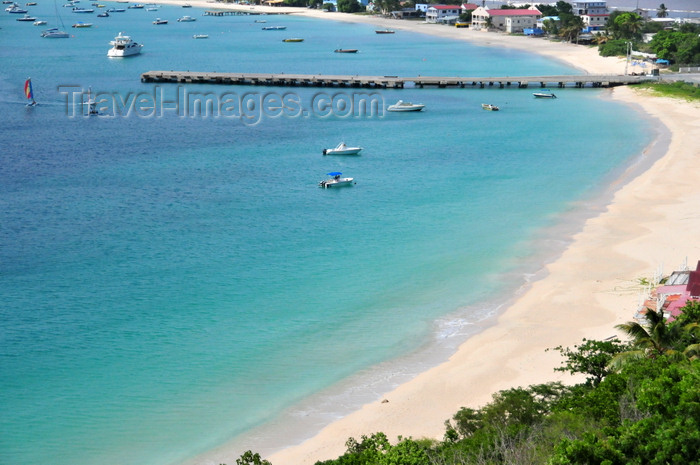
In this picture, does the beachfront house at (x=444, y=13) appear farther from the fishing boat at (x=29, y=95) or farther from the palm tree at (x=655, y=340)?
the palm tree at (x=655, y=340)

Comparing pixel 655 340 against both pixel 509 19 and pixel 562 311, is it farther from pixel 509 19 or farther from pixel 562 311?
pixel 509 19

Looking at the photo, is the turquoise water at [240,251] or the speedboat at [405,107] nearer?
the turquoise water at [240,251]

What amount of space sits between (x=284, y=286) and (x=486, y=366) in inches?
493

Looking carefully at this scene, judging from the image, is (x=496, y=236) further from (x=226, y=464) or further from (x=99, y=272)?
(x=226, y=464)

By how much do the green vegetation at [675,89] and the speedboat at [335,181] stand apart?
145 feet

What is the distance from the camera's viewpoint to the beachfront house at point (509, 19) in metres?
158

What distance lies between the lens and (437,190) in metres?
57.3

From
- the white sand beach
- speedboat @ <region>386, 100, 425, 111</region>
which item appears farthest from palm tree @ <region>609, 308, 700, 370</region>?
speedboat @ <region>386, 100, 425, 111</region>

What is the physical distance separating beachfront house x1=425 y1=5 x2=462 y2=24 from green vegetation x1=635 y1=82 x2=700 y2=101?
93.7 metres

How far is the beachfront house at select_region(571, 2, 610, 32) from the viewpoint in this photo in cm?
14812

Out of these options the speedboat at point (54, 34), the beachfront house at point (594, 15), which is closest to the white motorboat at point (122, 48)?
the speedboat at point (54, 34)

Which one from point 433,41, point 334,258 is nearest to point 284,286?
point 334,258

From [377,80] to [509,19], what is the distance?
221ft

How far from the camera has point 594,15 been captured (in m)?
149
